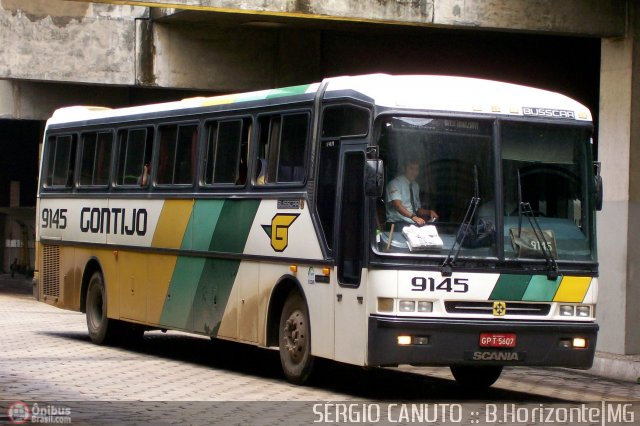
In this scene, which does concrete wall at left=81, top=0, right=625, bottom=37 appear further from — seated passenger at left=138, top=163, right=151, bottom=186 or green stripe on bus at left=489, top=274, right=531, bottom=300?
green stripe on bus at left=489, top=274, right=531, bottom=300

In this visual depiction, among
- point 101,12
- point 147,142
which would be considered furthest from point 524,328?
point 101,12

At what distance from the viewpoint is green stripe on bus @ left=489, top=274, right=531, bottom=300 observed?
13.5 m

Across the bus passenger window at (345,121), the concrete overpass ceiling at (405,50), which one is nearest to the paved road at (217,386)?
the bus passenger window at (345,121)

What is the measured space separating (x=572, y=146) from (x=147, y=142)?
669 cm

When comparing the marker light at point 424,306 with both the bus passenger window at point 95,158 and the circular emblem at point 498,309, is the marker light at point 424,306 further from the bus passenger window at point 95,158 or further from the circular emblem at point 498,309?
the bus passenger window at point 95,158

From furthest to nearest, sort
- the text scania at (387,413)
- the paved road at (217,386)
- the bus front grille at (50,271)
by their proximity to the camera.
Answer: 1. the bus front grille at (50,271)
2. the paved road at (217,386)
3. the text scania at (387,413)

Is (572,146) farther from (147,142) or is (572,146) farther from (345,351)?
(147,142)

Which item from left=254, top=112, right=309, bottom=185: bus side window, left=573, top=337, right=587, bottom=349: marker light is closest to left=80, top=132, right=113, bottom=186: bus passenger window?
left=254, top=112, right=309, bottom=185: bus side window

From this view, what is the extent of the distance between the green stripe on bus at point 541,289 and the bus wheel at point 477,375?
1.40 meters

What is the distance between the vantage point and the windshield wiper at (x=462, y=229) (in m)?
13.2

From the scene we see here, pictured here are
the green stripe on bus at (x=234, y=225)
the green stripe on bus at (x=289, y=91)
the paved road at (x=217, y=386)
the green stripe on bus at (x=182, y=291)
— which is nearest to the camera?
the paved road at (x=217, y=386)

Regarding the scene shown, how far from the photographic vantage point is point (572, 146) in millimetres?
14094

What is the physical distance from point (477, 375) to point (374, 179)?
10.1 feet

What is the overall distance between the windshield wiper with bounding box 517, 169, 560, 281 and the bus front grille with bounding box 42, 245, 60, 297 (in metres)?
9.67
